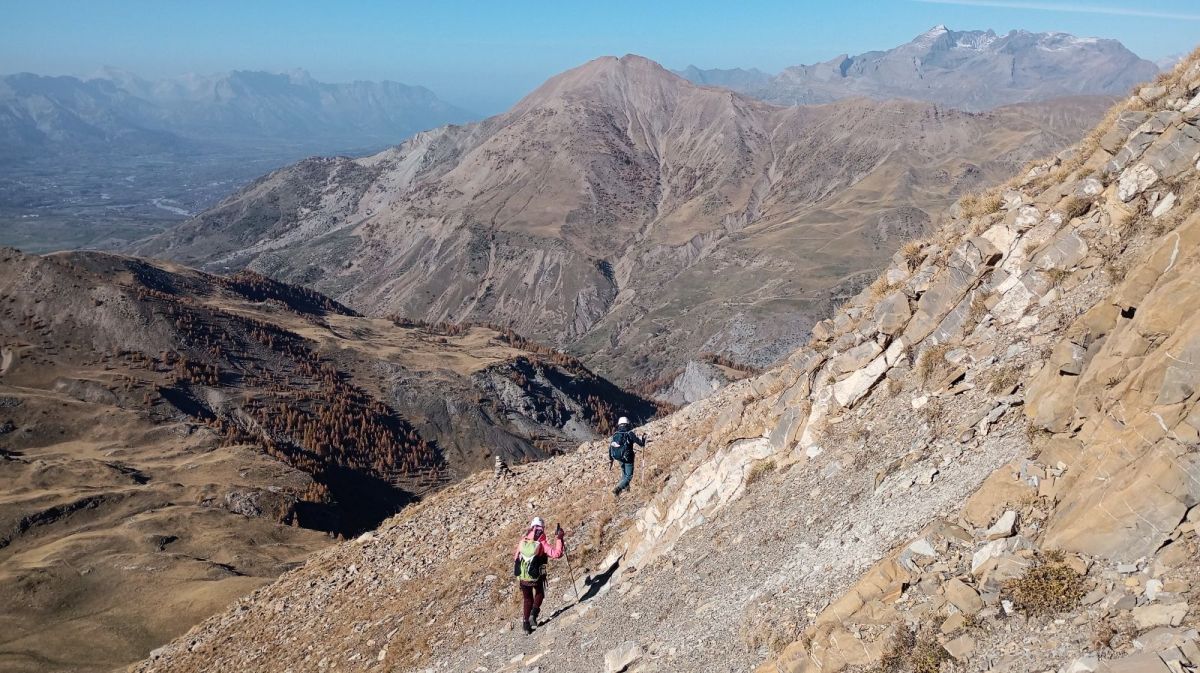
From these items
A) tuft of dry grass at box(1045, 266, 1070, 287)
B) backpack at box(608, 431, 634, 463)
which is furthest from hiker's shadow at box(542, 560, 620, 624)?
tuft of dry grass at box(1045, 266, 1070, 287)

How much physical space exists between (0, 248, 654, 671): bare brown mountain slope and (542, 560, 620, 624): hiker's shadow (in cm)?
2148

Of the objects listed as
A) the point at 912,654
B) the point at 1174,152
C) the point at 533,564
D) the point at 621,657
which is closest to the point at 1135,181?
the point at 1174,152

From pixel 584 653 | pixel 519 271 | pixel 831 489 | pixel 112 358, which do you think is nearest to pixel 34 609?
pixel 584 653

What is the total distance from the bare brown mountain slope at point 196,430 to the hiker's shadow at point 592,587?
845 inches

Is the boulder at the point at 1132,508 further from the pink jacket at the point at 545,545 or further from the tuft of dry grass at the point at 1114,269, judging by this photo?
the pink jacket at the point at 545,545

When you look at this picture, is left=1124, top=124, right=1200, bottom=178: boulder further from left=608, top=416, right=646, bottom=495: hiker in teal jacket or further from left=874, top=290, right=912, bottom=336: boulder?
left=608, top=416, right=646, bottom=495: hiker in teal jacket

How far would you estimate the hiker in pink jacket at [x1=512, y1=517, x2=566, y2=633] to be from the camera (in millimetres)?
14336

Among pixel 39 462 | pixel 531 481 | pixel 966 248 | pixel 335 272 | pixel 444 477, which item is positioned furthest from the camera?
pixel 335 272

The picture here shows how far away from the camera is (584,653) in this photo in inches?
493

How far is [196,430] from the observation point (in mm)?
58812

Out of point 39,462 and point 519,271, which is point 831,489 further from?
point 519,271

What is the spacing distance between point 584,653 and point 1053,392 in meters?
8.51

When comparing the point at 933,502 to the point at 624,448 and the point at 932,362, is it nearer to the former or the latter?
the point at 932,362

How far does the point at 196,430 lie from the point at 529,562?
179 ft
